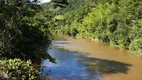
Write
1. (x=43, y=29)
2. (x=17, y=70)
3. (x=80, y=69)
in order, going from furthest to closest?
(x=43, y=29) < (x=80, y=69) < (x=17, y=70)

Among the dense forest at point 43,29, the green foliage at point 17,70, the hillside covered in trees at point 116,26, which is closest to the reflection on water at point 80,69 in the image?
the dense forest at point 43,29

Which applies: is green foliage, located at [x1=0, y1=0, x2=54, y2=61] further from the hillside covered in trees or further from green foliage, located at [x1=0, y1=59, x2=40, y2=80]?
the hillside covered in trees

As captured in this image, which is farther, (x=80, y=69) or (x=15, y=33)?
(x=80, y=69)

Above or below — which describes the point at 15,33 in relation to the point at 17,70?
above

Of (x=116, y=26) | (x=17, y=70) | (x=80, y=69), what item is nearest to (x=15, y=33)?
(x=17, y=70)

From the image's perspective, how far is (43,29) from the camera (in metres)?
25.3

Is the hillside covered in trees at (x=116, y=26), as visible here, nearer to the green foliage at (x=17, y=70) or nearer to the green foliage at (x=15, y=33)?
the green foliage at (x=15, y=33)

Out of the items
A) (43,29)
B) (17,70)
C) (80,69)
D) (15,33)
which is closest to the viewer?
(17,70)

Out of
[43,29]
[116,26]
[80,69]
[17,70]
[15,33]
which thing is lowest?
[80,69]

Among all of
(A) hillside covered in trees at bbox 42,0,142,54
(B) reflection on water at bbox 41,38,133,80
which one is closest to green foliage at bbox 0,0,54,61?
(B) reflection on water at bbox 41,38,133,80

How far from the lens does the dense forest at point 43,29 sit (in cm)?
1529

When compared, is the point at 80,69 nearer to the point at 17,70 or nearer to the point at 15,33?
the point at 15,33

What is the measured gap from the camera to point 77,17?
72562mm

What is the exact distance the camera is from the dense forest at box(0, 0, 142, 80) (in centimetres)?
1529
